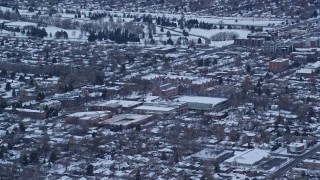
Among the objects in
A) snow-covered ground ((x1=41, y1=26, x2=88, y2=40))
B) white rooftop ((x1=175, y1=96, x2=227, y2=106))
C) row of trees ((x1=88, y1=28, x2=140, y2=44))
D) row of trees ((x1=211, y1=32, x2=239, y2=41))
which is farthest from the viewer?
snow-covered ground ((x1=41, y1=26, x2=88, y2=40))

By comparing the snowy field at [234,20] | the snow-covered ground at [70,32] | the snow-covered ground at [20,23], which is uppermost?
the snowy field at [234,20]

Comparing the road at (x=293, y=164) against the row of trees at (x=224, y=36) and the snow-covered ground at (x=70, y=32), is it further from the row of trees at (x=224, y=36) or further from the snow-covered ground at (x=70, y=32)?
the snow-covered ground at (x=70, y=32)

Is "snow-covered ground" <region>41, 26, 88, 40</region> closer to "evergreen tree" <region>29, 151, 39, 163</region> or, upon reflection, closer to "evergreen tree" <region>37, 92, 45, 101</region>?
"evergreen tree" <region>37, 92, 45, 101</region>

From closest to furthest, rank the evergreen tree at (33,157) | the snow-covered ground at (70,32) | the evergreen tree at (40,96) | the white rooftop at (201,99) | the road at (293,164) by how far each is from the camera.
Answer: the road at (293,164) < the evergreen tree at (33,157) < the white rooftop at (201,99) < the evergreen tree at (40,96) < the snow-covered ground at (70,32)

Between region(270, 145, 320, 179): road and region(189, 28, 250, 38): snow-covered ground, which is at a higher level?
region(189, 28, 250, 38): snow-covered ground

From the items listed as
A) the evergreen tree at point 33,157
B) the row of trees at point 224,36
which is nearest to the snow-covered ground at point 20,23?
the row of trees at point 224,36

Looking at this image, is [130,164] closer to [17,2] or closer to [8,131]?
[8,131]

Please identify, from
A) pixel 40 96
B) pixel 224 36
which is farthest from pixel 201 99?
pixel 224 36

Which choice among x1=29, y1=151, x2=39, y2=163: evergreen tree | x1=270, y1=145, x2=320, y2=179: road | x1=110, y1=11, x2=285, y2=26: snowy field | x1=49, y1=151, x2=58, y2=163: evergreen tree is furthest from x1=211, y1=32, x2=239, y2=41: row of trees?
x1=29, y1=151, x2=39, y2=163: evergreen tree

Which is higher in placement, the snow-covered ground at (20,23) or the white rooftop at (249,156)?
the snow-covered ground at (20,23)

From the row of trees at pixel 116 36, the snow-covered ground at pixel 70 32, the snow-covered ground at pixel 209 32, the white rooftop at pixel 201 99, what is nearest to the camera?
the white rooftop at pixel 201 99

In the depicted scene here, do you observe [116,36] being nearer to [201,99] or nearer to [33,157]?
[201,99]

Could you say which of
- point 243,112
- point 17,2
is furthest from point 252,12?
point 243,112
